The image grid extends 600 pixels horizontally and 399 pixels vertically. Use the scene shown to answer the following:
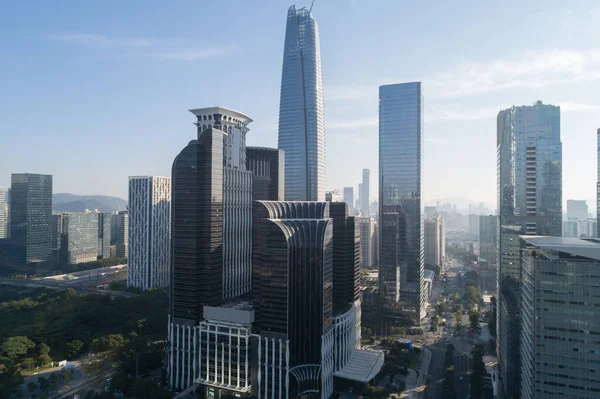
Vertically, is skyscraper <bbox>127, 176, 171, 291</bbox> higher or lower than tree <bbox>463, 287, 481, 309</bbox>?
higher

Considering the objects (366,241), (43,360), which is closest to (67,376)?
(43,360)

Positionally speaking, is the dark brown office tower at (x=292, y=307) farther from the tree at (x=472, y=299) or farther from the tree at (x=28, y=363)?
the tree at (x=472, y=299)

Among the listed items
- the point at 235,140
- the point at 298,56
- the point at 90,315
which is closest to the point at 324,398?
the point at 235,140

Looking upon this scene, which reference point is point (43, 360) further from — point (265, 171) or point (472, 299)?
point (472, 299)

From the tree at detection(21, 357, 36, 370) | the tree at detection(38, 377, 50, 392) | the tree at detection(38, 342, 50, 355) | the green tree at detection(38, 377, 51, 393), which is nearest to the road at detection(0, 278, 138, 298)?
the tree at detection(38, 342, 50, 355)

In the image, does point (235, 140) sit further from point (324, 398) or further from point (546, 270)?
point (546, 270)

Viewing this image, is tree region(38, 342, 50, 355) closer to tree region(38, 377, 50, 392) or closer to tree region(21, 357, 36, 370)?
tree region(21, 357, 36, 370)
